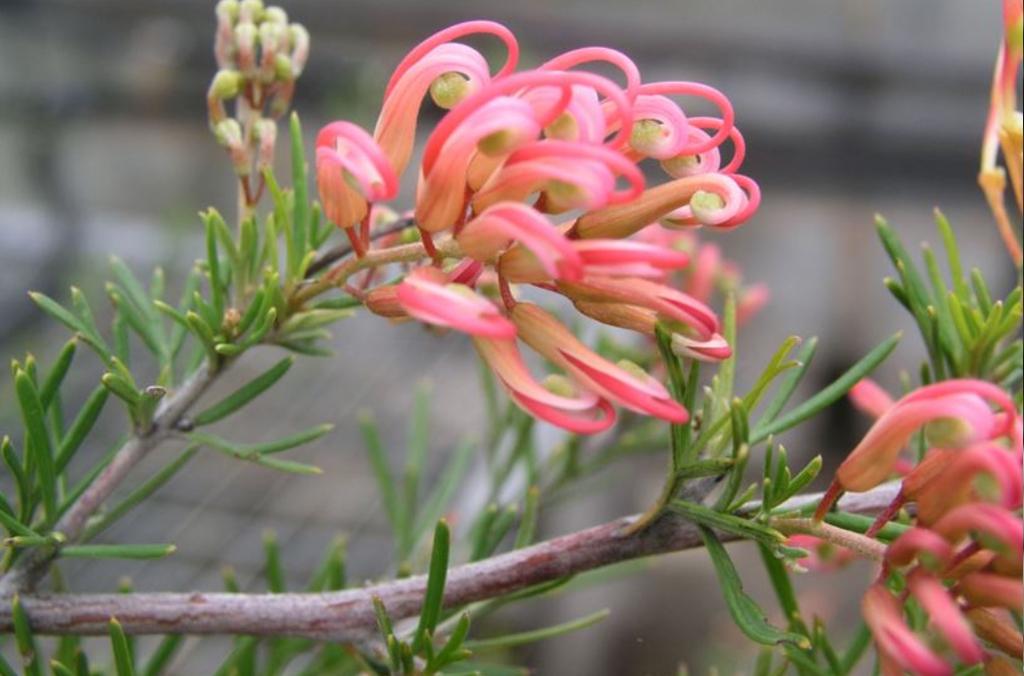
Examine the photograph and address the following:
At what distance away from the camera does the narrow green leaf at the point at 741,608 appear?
0.74ft

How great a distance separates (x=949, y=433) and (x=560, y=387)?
7 cm

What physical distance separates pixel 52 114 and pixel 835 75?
36.7 inches

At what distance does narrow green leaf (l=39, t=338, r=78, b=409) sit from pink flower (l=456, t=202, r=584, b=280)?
0.11m

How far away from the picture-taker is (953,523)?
7.4 inches

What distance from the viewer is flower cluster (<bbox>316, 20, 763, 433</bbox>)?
0.67 ft

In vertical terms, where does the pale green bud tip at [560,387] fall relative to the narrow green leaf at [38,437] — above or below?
above

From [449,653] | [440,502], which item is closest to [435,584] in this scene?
[449,653]

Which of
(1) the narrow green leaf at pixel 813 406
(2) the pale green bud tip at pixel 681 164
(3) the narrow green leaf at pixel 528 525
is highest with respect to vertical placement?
(2) the pale green bud tip at pixel 681 164

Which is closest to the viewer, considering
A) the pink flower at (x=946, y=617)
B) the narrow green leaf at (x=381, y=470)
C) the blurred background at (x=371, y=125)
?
the pink flower at (x=946, y=617)

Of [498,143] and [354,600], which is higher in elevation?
[498,143]

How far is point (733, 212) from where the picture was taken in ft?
0.72

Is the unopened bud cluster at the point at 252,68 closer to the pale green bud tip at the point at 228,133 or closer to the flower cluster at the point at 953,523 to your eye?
the pale green bud tip at the point at 228,133

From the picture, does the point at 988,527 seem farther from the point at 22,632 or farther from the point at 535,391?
the point at 22,632

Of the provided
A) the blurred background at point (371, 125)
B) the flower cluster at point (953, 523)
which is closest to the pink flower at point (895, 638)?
the flower cluster at point (953, 523)
